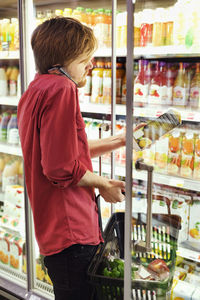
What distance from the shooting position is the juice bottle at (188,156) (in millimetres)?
1717

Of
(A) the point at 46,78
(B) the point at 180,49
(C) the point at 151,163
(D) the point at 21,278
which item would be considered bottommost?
(D) the point at 21,278

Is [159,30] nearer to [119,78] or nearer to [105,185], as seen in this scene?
[105,185]

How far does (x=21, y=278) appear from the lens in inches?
100

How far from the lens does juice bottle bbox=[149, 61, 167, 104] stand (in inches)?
59.6

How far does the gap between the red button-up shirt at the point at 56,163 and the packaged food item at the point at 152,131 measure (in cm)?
24

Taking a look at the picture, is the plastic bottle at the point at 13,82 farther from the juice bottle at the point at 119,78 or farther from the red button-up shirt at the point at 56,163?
the red button-up shirt at the point at 56,163

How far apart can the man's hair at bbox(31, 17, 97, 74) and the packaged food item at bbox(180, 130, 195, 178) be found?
634mm

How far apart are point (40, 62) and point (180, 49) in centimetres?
53

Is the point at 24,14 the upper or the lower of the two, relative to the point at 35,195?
upper

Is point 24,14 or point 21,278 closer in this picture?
point 24,14

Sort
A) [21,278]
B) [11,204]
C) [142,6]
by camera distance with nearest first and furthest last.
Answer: [142,6] → [21,278] → [11,204]

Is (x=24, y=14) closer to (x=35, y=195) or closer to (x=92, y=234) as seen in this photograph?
(x=35, y=195)

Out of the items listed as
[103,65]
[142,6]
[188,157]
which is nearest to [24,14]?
[103,65]

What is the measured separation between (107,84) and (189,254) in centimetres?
112
